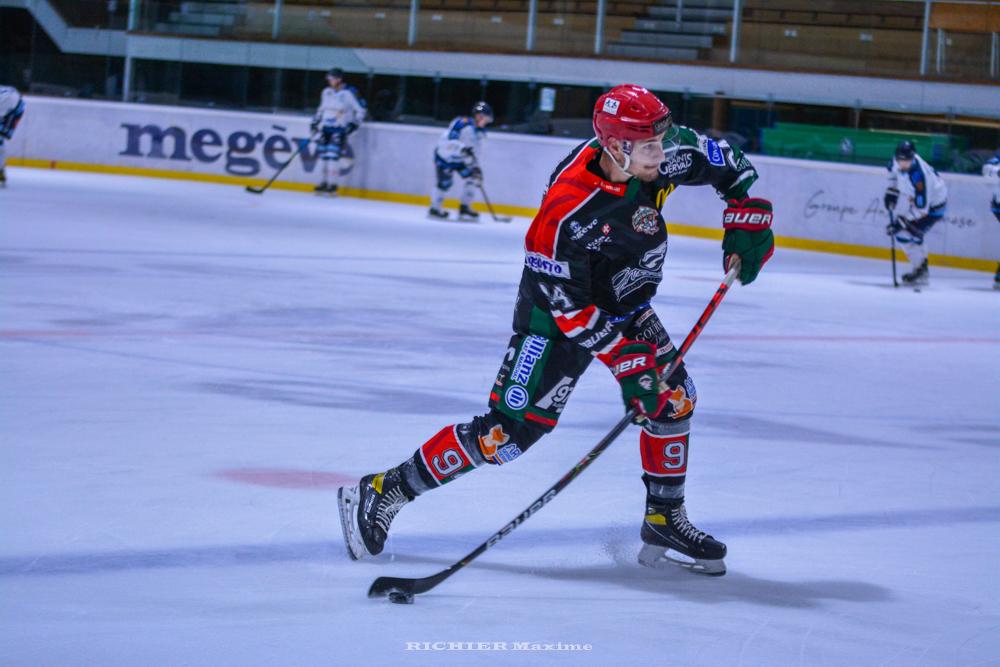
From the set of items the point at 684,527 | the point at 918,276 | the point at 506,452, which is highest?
the point at 918,276

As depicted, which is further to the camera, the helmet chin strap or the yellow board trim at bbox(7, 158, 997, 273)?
the yellow board trim at bbox(7, 158, 997, 273)

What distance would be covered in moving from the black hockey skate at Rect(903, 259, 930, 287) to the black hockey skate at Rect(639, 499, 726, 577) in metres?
8.05

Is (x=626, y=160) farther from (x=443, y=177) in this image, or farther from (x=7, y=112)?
(x=7, y=112)

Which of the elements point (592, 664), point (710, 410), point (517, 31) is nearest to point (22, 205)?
point (517, 31)

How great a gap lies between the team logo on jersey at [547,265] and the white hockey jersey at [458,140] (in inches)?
442

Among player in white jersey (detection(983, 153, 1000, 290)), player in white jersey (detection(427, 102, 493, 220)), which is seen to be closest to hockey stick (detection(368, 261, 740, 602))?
player in white jersey (detection(983, 153, 1000, 290))

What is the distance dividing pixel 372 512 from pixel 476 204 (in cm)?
1290

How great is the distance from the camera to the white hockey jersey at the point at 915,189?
430 inches

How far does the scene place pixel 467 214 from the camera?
14.5m

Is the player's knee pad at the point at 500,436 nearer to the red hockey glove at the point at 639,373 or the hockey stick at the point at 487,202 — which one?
the red hockey glove at the point at 639,373

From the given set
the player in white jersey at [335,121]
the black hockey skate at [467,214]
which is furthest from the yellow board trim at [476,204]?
the black hockey skate at [467,214]

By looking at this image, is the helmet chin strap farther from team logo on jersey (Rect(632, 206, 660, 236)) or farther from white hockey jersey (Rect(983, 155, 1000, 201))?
white hockey jersey (Rect(983, 155, 1000, 201))

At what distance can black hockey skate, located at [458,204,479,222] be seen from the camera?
1452 cm

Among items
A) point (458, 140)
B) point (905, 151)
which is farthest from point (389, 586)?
point (458, 140)
